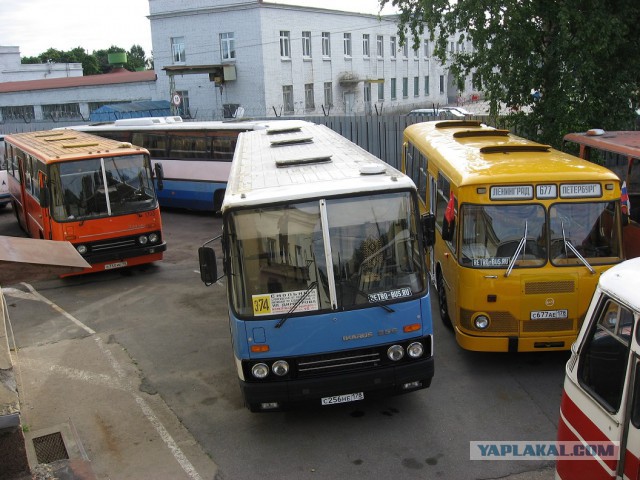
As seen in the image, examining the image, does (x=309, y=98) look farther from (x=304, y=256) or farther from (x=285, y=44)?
(x=304, y=256)

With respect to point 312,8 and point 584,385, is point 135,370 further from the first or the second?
point 312,8

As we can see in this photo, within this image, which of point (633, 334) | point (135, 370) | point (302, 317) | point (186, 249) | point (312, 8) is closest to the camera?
point (633, 334)

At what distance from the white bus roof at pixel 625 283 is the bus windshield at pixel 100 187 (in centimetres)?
1039

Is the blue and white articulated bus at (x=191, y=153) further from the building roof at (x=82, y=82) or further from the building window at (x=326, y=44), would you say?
the building window at (x=326, y=44)

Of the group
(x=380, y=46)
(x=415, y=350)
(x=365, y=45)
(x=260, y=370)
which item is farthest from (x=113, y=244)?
(x=380, y=46)

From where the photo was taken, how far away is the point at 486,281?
7.64m

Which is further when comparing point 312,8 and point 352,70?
point 352,70

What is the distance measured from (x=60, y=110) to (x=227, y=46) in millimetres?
13043

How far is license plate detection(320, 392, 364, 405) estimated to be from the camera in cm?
666

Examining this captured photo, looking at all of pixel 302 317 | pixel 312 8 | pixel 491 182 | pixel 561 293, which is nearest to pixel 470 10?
pixel 491 182

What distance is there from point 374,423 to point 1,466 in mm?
3896

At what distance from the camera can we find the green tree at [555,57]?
42.6 feet

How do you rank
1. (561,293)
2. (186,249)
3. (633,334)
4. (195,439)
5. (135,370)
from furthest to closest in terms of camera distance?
(186,249) → (135,370) → (561,293) → (195,439) → (633,334)

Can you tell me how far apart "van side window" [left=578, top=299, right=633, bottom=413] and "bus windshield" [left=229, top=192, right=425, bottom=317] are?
8.40ft
